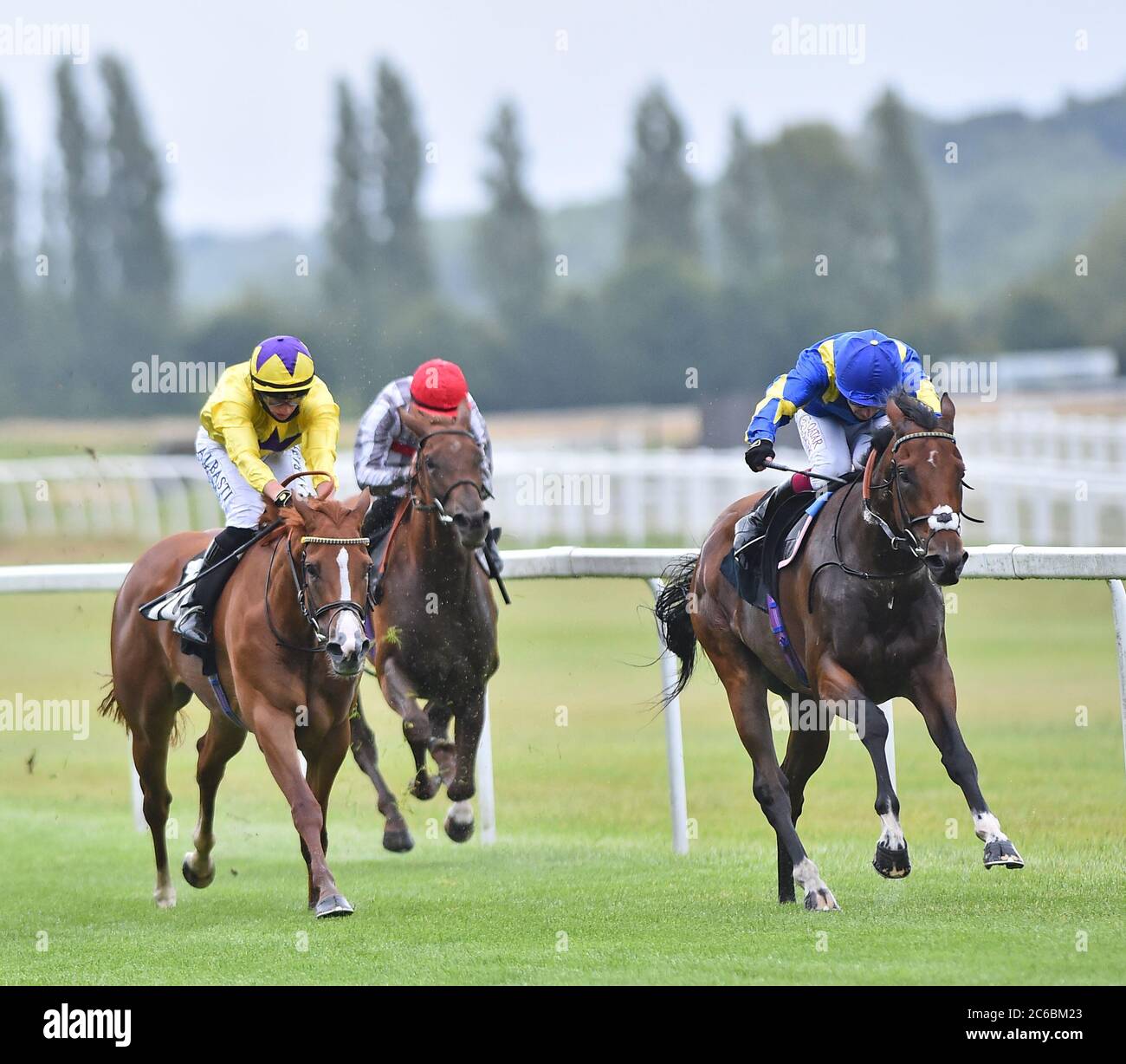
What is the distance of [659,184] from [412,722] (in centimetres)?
5002

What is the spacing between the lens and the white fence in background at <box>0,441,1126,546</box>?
63.6ft

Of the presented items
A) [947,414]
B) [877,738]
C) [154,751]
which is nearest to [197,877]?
[154,751]

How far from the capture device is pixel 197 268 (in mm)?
120250

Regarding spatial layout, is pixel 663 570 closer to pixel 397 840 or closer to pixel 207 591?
pixel 397 840

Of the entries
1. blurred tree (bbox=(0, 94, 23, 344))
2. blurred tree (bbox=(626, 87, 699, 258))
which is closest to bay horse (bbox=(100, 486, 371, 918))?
blurred tree (bbox=(0, 94, 23, 344))

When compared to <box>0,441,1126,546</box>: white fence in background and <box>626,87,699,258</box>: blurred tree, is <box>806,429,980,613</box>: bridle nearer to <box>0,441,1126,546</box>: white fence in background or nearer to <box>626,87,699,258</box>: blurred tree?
<box>0,441,1126,546</box>: white fence in background

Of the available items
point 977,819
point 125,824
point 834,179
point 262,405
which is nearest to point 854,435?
point 977,819

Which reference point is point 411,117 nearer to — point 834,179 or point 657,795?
point 834,179

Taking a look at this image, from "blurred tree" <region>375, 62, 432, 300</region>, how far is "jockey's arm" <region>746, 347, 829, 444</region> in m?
42.8

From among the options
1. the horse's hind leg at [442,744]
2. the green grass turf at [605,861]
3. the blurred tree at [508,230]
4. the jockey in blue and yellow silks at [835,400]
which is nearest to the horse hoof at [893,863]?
the green grass turf at [605,861]

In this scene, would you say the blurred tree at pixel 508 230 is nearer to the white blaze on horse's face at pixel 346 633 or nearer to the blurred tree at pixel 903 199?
the blurred tree at pixel 903 199

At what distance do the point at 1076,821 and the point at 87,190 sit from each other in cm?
4513

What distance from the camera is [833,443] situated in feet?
22.6

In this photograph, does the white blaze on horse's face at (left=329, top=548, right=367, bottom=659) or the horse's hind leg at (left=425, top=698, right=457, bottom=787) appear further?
the horse's hind leg at (left=425, top=698, right=457, bottom=787)
